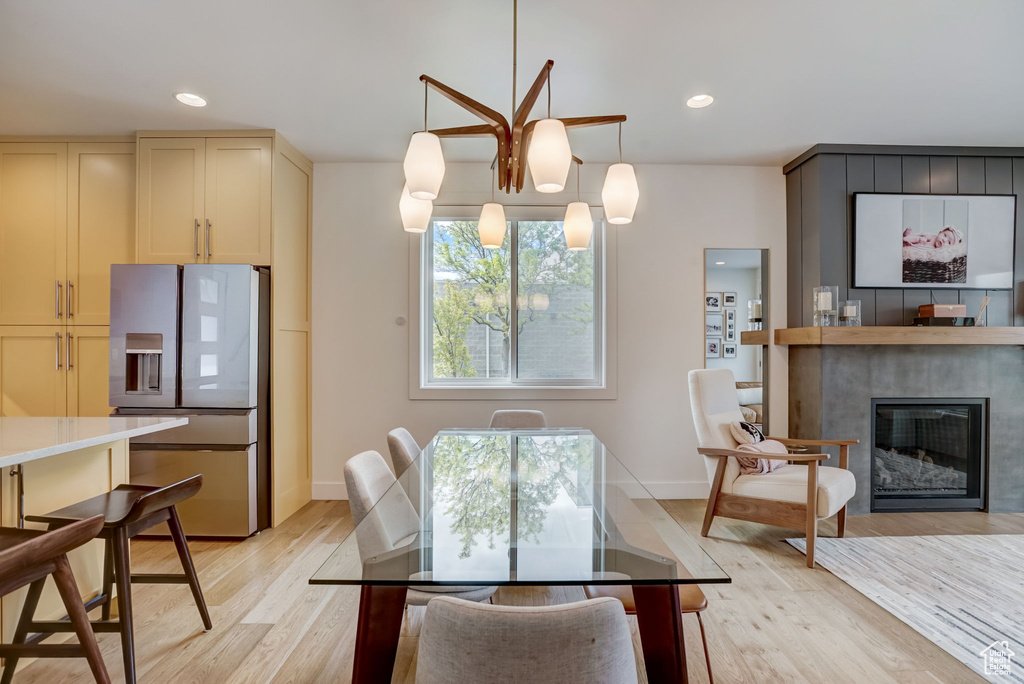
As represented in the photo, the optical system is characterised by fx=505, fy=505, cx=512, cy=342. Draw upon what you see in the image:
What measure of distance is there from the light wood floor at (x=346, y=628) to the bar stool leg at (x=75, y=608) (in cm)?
49

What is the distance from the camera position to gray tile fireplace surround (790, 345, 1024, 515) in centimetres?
346

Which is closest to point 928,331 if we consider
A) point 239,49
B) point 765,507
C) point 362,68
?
point 765,507

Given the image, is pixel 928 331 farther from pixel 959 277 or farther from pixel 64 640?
pixel 64 640

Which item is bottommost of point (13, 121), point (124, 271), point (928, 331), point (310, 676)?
point (310, 676)

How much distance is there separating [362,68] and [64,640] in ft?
9.18

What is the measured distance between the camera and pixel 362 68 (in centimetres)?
257

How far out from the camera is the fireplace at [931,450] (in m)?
3.54

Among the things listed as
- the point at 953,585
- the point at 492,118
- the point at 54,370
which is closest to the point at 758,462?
the point at 953,585

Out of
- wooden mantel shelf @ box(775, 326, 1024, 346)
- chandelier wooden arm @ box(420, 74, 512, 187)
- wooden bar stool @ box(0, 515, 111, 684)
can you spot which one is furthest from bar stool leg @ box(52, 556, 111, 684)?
wooden mantel shelf @ box(775, 326, 1024, 346)

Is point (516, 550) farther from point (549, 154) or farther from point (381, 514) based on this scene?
point (549, 154)

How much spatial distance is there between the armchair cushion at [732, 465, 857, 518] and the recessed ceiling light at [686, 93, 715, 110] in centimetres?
218

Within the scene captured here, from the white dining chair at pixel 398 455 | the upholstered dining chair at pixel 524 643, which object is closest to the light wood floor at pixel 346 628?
the white dining chair at pixel 398 455

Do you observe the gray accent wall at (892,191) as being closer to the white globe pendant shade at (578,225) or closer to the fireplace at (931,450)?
the fireplace at (931,450)

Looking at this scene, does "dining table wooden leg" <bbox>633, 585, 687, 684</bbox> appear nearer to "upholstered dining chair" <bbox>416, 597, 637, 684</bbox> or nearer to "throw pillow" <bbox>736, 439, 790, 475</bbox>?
"upholstered dining chair" <bbox>416, 597, 637, 684</bbox>
